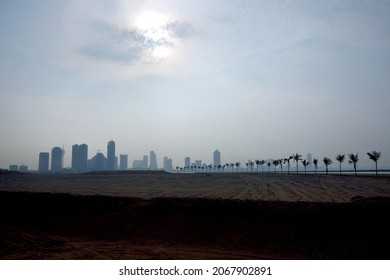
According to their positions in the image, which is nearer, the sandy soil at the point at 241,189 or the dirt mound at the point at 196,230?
the dirt mound at the point at 196,230

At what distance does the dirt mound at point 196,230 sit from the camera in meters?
11.1

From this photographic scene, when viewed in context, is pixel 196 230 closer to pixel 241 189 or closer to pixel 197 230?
pixel 197 230

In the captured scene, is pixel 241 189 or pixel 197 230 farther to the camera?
pixel 241 189

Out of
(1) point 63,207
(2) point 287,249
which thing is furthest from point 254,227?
(1) point 63,207

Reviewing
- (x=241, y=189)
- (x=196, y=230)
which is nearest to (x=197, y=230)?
(x=196, y=230)

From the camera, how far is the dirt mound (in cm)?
1112

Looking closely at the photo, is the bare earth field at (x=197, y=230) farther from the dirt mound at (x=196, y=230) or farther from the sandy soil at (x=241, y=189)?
the sandy soil at (x=241, y=189)

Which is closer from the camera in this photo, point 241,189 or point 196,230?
point 196,230

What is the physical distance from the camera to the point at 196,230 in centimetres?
1359

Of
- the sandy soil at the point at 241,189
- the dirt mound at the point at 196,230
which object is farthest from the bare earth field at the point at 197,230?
the sandy soil at the point at 241,189

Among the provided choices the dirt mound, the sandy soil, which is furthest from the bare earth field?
the sandy soil

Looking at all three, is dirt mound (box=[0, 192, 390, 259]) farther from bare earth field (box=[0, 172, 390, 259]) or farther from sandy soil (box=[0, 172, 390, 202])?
sandy soil (box=[0, 172, 390, 202])

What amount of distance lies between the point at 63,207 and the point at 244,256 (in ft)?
37.7

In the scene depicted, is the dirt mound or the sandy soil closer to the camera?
the dirt mound
